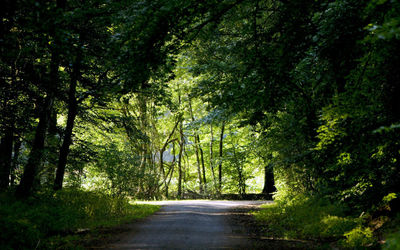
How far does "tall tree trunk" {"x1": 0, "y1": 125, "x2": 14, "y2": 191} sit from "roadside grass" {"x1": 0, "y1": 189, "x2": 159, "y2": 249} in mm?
841

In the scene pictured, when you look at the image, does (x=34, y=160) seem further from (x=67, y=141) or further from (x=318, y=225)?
(x=318, y=225)

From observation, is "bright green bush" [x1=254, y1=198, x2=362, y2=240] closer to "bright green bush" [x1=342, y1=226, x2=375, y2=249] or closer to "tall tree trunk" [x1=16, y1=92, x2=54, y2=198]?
"bright green bush" [x1=342, y1=226, x2=375, y2=249]

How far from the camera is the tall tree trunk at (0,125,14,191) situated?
28.2ft

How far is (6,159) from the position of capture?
8.57m

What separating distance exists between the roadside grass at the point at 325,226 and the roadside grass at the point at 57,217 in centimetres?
487

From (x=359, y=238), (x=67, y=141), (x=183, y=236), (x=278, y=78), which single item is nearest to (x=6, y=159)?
(x=67, y=141)

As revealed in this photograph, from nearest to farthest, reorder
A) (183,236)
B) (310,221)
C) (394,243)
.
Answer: (394,243) < (183,236) < (310,221)

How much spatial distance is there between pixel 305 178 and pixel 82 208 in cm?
829

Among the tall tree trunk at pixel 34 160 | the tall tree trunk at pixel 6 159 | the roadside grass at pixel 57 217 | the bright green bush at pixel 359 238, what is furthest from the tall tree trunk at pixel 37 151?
the bright green bush at pixel 359 238

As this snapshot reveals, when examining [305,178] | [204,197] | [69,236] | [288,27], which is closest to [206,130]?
[204,197]

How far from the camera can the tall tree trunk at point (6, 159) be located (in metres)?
8.59

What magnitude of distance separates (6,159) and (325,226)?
8.96 meters

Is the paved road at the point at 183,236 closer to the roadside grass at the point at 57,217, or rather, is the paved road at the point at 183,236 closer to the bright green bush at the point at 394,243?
the roadside grass at the point at 57,217

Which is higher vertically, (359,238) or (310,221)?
(310,221)
